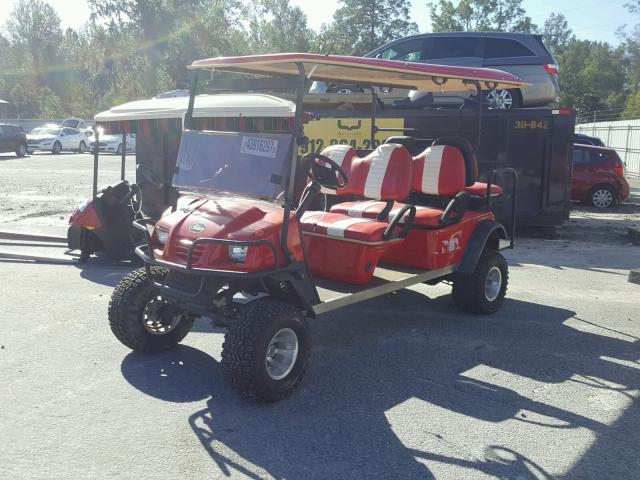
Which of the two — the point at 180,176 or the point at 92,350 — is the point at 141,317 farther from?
the point at 180,176

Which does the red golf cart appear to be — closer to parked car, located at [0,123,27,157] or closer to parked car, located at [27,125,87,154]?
parked car, located at [0,123,27,157]

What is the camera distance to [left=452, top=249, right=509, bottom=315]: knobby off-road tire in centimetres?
594

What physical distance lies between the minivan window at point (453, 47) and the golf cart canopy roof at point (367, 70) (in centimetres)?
589

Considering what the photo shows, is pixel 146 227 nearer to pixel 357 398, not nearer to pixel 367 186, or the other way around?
pixel 357 398

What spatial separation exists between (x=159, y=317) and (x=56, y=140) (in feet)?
90.0

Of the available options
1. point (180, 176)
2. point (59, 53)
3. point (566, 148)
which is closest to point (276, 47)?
point (59, 53)

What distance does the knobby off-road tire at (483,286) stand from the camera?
5.94 m

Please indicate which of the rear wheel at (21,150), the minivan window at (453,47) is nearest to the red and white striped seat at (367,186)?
the minivan window at (453,47)

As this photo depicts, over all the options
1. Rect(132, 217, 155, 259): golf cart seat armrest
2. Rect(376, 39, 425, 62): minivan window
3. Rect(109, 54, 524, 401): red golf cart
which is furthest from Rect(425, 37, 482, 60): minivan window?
Rect(132, 217, 155, 259): golf cart seat armrest

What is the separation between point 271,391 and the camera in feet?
13.1

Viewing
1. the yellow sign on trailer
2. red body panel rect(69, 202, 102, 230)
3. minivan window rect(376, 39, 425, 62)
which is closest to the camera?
red body panel rect(69, 202, 102, 230)

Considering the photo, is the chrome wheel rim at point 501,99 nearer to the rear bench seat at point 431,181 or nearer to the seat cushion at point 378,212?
the rear bench seat at point 431,181

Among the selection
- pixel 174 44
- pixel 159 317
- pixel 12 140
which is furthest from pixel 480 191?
pixel 174 44

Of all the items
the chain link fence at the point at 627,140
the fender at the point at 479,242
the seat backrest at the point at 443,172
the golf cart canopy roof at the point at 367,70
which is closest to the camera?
the golf cart canopy roof at the point at 367,70
